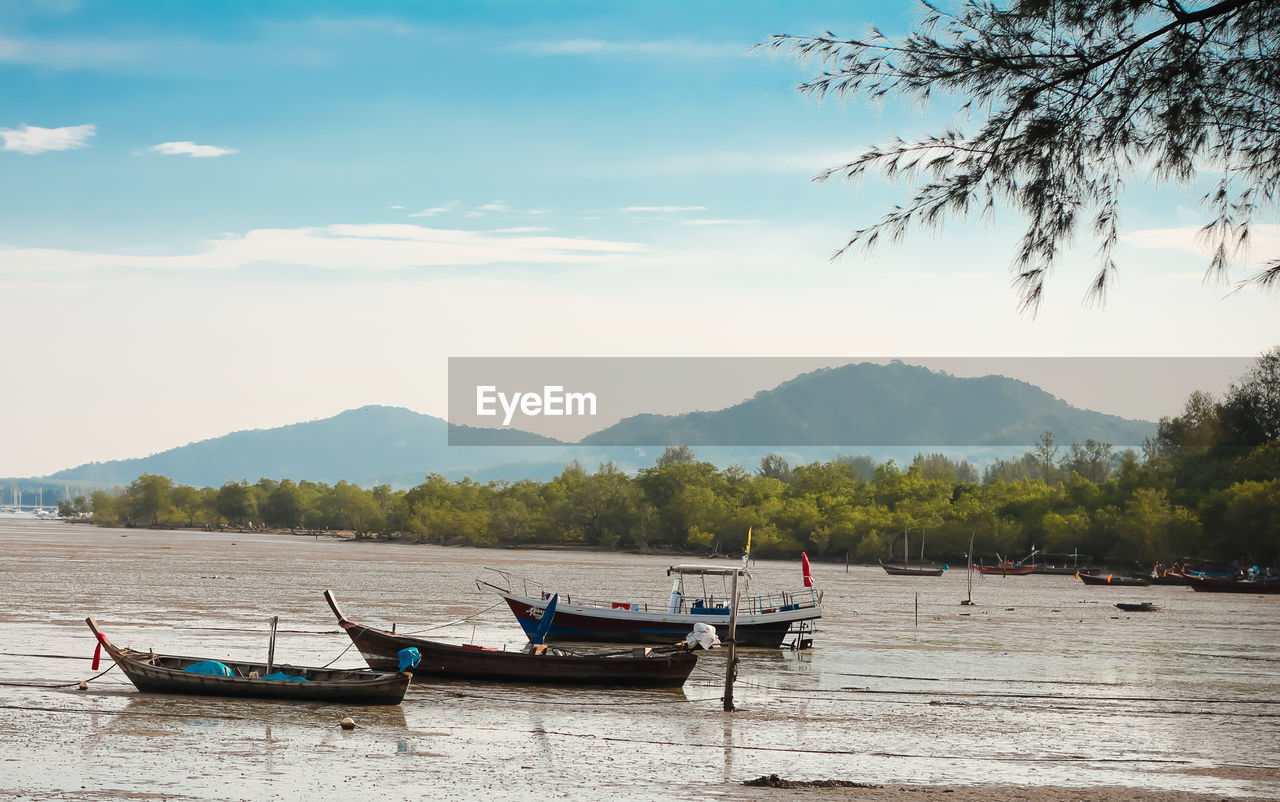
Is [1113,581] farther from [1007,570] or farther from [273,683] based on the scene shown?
[273,683]

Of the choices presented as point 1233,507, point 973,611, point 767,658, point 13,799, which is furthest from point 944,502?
point 13,799

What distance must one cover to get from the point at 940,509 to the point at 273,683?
427ft

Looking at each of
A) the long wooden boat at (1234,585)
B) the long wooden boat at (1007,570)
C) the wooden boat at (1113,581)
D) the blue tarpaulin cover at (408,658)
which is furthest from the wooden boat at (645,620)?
the long wooden boat at (1007,570)

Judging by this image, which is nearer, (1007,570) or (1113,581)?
(1113,581)

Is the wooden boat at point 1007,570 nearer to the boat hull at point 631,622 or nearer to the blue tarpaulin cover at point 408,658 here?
the boat hull at point 631,622

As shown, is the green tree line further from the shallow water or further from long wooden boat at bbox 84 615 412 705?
long wooden boat at bbox 84 615 412 705

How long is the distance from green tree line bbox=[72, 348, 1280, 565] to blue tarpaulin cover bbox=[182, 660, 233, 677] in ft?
270

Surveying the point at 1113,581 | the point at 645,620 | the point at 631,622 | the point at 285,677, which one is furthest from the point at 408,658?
the point at 1113,581

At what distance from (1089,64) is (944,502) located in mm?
143890

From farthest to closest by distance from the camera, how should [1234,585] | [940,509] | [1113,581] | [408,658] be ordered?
1. [940,509]
2. [1113,581]
3. [1234,585]
4. [408,658]

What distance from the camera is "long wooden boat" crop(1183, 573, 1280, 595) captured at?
78625mm

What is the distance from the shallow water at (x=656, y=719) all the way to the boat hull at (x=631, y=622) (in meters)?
1.20

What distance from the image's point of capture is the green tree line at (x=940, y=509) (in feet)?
356

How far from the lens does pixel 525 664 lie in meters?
28.5
